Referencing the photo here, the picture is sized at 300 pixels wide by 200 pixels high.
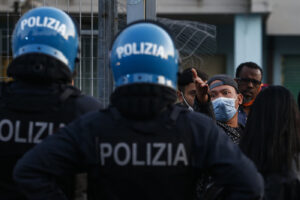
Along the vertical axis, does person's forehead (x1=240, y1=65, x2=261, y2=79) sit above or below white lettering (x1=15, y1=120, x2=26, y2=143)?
above

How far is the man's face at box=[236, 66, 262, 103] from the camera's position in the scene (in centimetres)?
508

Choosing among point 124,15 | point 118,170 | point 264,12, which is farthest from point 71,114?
point 264,12

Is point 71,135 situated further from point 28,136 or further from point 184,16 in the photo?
point 184,16

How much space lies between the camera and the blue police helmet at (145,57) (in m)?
2.01

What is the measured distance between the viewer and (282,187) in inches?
89.7

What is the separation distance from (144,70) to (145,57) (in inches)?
1.9

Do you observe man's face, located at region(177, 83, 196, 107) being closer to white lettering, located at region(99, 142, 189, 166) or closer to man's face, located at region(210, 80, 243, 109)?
man's face, located at region(210, 80, 243, 109)

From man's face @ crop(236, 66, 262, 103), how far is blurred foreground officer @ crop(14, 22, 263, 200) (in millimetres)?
3173

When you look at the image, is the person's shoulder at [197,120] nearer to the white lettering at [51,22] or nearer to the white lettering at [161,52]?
the white lettering at [161,52]

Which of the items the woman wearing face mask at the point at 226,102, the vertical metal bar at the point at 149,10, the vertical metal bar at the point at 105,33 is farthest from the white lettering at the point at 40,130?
the woman wearing face mask at the point at 226,102

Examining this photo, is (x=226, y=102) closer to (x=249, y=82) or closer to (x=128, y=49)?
(x=249, y=82)

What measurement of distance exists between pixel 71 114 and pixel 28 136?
195 mm

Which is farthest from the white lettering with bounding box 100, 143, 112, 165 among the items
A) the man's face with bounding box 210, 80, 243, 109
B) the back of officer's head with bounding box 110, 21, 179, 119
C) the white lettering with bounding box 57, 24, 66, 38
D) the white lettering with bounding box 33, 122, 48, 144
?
the man's face with bounding box 210, 80, 243, 109

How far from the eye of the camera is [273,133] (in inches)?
94.1
